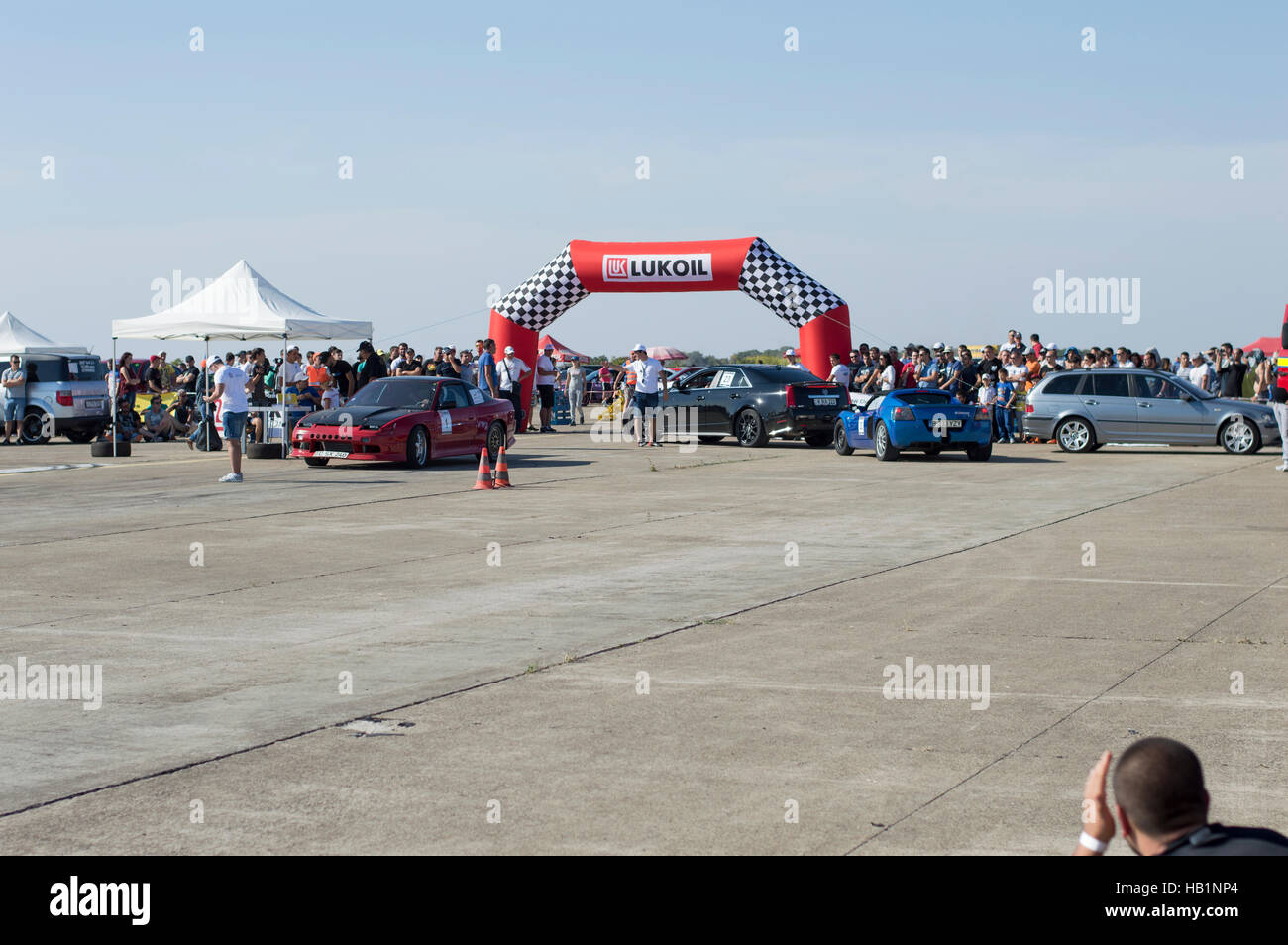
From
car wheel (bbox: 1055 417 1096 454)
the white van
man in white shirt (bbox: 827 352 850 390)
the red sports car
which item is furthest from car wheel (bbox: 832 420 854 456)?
the white van

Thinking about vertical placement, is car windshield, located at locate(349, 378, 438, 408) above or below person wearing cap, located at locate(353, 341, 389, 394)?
below

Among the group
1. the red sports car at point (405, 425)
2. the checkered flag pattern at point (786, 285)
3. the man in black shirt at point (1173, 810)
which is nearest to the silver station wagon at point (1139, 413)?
the checkered flag pattern at point (786, 285)

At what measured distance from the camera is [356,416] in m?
21.4

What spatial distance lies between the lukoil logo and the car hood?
9.90m

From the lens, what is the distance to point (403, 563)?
11695mm

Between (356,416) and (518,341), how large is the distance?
10830 mm

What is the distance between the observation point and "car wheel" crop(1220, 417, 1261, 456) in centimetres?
2438

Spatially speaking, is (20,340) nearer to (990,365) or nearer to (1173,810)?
(990,365)

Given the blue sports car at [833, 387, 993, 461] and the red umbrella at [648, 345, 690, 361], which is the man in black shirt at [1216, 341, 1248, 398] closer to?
the blue sports car at [833, 387, 993, 461]

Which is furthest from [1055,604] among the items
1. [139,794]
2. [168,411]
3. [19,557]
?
[168,411]

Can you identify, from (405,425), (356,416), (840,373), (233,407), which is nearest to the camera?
(233,407)

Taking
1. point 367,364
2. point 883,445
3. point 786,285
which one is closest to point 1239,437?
point 883,445

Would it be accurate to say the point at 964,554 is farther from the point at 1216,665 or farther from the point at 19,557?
the point at 19,557

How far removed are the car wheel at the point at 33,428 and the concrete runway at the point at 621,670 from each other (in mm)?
15049
